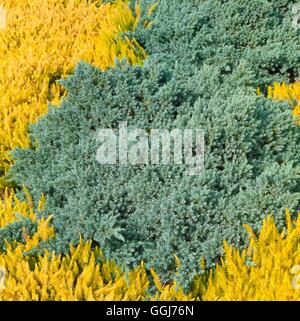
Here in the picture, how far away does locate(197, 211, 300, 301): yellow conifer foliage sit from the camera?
250cm

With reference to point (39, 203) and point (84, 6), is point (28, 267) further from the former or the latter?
point (84, 6)

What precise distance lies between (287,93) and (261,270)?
1800mm

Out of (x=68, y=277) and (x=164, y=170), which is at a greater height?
(x=164, y=170)

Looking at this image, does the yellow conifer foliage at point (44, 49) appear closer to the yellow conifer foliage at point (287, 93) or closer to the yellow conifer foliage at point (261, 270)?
the yellow conifer foliage at point (287, 93)

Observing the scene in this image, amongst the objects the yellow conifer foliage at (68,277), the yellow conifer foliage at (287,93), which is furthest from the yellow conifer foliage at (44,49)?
the yellow conifer foliage at (287,93)

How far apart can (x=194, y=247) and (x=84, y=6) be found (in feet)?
11.5

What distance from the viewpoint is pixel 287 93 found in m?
4.03

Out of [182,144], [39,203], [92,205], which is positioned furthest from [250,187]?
[39,203]

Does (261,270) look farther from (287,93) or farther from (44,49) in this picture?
(44,49)

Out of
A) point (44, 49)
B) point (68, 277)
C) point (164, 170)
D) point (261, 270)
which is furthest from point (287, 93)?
point (68, 277)

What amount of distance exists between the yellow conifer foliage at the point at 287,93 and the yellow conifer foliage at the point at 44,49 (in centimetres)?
114

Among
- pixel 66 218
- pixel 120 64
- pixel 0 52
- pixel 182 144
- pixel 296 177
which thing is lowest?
pixel 66 218

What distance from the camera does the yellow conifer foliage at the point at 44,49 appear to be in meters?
3.96

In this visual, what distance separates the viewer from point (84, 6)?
5.55 metres
